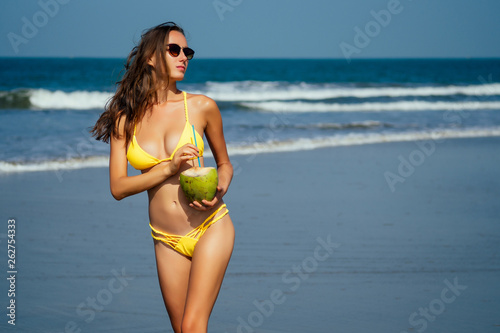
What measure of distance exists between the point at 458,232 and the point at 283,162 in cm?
453

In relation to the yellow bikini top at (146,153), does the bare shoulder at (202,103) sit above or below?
above

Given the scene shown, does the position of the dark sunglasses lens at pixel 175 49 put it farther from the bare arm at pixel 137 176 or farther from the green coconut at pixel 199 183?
the green coconut at pixel 199 183

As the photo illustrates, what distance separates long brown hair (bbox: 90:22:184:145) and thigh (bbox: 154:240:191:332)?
581mm

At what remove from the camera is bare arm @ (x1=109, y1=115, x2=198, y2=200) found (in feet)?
9.21

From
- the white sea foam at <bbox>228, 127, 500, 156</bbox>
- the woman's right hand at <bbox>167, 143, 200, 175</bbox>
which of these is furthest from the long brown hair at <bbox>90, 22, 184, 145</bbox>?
the white sea foam at <bbox>228, 127, 500, 156</bbox>

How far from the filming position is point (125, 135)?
10.1 ft

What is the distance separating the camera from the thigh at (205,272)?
2.91 meters

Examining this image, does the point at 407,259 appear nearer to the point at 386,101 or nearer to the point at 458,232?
the point at 458,232

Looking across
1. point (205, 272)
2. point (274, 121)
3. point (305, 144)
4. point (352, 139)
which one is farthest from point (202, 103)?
point (274, 121)

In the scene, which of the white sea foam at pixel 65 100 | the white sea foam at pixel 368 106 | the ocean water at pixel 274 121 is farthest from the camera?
the white sea foam at pixel 368 106

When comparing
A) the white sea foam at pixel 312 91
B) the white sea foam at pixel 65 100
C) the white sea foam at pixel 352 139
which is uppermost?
the white sea foam at pixel 352 139

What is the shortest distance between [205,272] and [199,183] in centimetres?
42

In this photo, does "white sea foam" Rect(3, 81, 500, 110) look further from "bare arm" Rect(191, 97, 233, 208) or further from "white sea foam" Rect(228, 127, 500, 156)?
"bare arm" Rect(191, 97, 233, 208)

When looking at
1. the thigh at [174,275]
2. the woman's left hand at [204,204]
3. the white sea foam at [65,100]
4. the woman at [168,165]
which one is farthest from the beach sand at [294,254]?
the white sea foam at [65,100]
